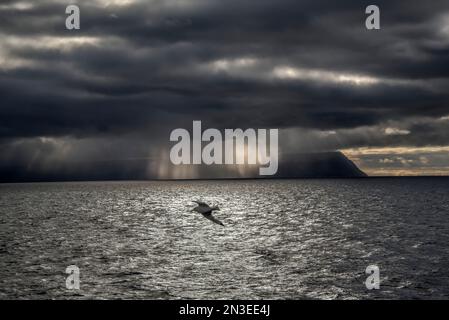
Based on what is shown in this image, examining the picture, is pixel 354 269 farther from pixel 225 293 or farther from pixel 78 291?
pixel 78 291

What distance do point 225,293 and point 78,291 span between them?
13767 mm

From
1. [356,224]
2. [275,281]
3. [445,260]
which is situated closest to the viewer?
[275,281]

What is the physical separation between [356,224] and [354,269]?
5119 centimetres

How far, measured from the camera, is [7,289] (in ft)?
144

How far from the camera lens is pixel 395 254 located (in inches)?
2436
